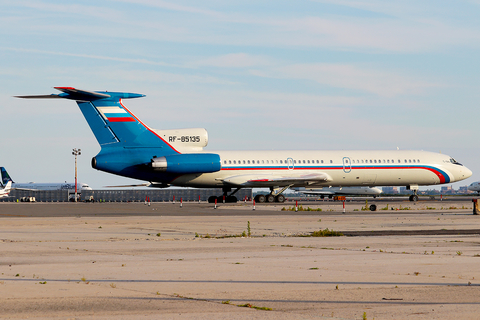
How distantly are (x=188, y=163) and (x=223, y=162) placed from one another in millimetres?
3532

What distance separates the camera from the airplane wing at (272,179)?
51938 mm

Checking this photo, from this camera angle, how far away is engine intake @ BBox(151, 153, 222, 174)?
160 ft

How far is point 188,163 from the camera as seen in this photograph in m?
49.5

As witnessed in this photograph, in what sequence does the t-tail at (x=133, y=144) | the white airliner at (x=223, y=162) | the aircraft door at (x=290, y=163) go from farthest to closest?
the aircraft door at (x=290, y=163) → the white airliner at (x=223, y=162) → the t-tail at (x=133, y=144)

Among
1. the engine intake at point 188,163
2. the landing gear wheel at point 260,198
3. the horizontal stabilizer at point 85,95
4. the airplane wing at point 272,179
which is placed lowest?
the landing gear wheel at point 260,198

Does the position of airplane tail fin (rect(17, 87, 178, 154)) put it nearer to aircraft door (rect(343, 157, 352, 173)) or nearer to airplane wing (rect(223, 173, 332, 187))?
airplane wing (rect(223, 173, 332, 187))

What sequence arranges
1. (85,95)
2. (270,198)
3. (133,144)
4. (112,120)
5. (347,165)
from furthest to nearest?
(270,198) < (347,165) < (133,144) < (112,120) < (85,95)

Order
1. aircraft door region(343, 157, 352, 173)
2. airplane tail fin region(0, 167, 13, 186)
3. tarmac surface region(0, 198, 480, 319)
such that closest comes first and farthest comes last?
1. tarmac surface region(0, 198, 480, 319)
2. aircraft door region(343, 157, 352, 173)
3. airplane tail fin region(0, 167, 13, 186)

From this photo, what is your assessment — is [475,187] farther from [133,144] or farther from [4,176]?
[4,176]

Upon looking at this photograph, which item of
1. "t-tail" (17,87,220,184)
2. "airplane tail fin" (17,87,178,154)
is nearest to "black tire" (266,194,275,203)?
"t-tail" (17,87,220,184)

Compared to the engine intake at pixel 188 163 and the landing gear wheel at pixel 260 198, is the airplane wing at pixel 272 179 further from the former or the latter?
the landing gear wheel at pixel 260 198

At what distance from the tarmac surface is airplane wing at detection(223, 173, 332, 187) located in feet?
105

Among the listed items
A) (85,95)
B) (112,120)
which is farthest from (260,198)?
(85,95)

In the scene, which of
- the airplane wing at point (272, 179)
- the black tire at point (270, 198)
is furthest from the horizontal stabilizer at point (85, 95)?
the black tire at point (270, 198)
